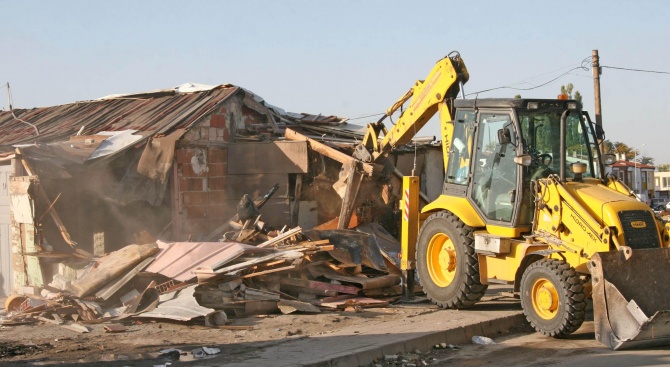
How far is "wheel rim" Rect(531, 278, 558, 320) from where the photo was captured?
973 centimetres

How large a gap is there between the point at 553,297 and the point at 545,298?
0.13 m

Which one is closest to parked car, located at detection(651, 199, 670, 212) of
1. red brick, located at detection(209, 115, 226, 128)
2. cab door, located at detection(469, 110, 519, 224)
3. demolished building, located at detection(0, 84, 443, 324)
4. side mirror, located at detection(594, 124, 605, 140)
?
demolished building, located at detection(0, 84, 443, 324)

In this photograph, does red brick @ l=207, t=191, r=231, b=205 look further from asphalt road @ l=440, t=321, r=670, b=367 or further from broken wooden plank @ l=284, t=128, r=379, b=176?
asphalt road @ l=440, t=321, r=670, b=367

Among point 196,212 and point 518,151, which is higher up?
point 518,151

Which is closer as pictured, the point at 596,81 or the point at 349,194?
the point at 349,194

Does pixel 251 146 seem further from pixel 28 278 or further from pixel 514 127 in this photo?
pixel 514 127

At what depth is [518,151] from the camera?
1052 centimetres

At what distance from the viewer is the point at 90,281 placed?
12.2m

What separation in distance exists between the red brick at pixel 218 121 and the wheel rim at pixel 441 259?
7010 millimetres

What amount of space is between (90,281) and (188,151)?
4862 millimetres

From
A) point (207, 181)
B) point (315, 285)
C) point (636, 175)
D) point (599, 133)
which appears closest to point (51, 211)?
point (207, 181)

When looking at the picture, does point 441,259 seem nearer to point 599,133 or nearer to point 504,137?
point 504,137

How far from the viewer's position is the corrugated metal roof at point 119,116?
17.6 m

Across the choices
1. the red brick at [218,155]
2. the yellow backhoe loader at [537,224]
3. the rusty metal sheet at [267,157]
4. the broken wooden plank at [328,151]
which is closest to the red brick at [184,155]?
the red brick at [218,155]
